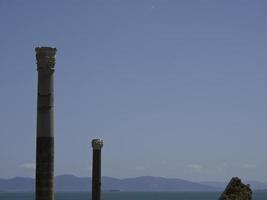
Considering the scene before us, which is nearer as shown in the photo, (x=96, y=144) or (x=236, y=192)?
(x=236, y=192)

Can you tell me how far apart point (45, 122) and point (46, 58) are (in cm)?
174

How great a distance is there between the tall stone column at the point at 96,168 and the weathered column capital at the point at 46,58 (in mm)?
10883

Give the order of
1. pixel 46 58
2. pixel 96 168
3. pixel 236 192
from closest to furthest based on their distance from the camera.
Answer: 1. pixel 46 58
2. pixel 236 192
3. pixel 96 168

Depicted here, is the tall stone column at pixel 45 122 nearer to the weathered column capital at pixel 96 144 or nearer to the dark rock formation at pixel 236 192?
the dark rock formation at pixel 236 192

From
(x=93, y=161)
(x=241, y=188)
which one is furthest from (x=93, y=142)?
(x=241, y=188)

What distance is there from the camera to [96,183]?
28.8 metres

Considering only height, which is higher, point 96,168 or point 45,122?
point 45,122

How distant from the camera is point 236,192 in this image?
71.6ft

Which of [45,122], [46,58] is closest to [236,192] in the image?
[45,122]

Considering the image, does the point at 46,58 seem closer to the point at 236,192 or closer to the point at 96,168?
the point at 236,192

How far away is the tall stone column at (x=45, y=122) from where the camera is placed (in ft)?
58.9

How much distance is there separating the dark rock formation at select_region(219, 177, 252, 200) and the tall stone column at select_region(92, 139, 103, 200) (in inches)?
315

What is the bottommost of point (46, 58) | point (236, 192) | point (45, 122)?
point (236, 192)

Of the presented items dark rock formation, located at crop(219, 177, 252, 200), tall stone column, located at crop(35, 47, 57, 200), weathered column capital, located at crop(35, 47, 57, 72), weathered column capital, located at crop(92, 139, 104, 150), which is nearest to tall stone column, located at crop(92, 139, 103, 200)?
weathered column capital, located at crop(92, 139, 104, 150)
